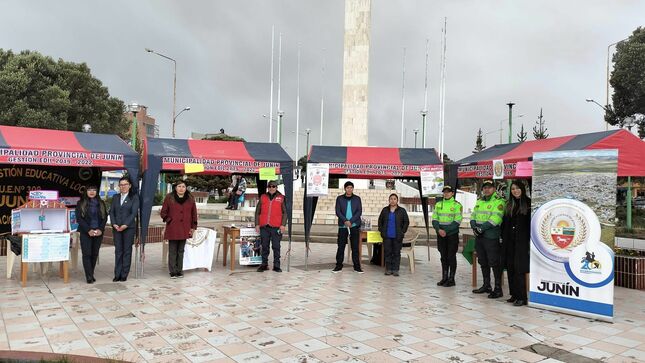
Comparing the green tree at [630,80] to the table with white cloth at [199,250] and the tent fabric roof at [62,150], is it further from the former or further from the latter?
the tent fabric roof at [62,150]

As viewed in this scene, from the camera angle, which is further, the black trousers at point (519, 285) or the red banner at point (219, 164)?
the red banner at point (219, 164)

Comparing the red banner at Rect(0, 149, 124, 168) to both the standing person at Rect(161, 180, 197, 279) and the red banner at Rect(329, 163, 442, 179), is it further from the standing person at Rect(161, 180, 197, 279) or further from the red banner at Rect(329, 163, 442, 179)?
the red banner at Rect(329, 163, 442, 179)

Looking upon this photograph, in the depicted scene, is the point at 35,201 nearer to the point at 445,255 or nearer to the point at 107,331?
the point at 107,331

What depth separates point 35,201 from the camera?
7004 millimetres

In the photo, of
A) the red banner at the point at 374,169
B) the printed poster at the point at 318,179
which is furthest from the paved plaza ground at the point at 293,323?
the red banner at the point at 374,169

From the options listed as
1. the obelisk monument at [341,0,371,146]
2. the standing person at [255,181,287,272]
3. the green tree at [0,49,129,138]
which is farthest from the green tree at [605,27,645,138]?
the green tree at [0,49,129,138]

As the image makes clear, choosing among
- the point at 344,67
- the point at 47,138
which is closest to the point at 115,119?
the point at 344,67

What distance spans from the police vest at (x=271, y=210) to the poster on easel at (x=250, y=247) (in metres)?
0.49

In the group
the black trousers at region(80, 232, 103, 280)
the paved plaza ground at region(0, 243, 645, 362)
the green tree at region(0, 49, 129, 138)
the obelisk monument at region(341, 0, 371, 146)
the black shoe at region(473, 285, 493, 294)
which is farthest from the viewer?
the obelisk monument at region(341, 0, 371, 146)

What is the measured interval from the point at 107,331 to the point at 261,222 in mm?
3885

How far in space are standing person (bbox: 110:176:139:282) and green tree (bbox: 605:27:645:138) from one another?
24269 millimetres

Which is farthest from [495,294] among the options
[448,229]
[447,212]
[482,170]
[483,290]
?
[482,170]

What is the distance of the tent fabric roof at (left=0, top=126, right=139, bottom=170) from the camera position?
21.7 feet

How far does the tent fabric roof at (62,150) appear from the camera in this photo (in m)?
6.61
